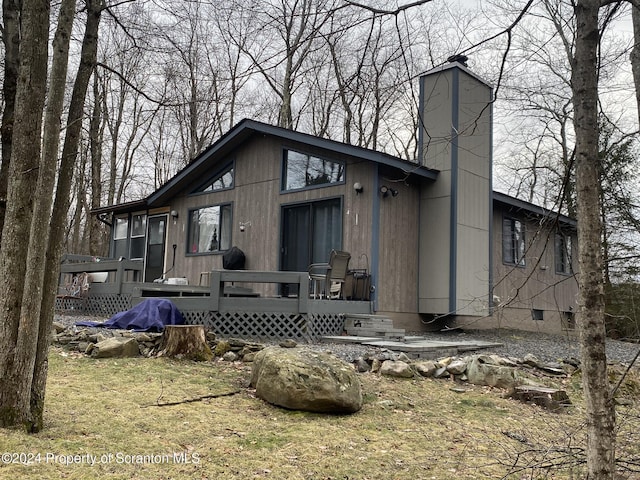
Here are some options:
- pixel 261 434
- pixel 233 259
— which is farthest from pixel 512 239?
pixel 261 434

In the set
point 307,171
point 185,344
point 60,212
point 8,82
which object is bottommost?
point 185,344

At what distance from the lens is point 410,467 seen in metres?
3.33

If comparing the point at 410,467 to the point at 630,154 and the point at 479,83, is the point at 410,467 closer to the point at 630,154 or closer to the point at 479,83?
the point at 479,83

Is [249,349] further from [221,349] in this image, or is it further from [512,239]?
[512,239]

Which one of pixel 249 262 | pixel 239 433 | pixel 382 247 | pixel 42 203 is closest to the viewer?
pixel 42 203

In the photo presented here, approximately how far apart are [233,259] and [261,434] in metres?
7.62

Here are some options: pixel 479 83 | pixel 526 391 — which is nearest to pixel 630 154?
pixel 479 83

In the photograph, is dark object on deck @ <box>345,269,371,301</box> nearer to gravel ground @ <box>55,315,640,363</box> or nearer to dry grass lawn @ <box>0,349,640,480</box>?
gravel ground @ <box>55,315,640,363</box>

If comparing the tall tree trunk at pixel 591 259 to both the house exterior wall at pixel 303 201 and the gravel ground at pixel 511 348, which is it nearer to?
the gravel ground at pixel 511 348

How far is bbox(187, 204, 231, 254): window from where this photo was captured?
39.7 ft

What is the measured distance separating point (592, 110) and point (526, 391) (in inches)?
153

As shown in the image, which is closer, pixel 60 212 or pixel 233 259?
pixel 60 212

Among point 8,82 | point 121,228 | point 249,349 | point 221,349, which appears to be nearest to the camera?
point 8,82

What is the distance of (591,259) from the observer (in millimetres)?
2076
